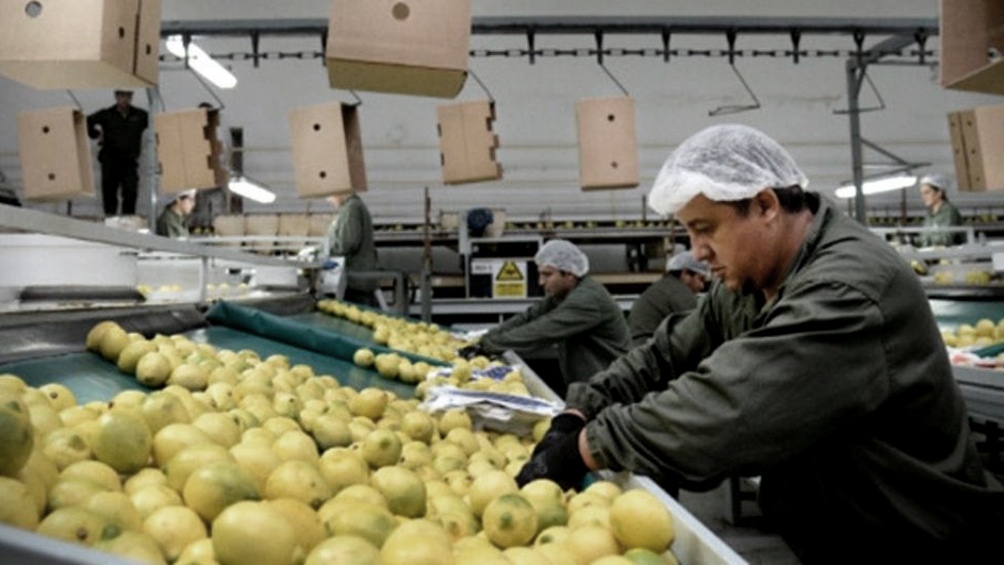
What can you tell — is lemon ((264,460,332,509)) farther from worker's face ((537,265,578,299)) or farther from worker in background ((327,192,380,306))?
worker in background ((327,192,380,306))

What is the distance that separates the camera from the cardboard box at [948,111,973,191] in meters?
4.81

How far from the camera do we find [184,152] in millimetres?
4008

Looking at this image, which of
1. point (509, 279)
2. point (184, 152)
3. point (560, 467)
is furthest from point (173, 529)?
point (509, 279)

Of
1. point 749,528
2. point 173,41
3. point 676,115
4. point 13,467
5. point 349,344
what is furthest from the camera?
point 676,115

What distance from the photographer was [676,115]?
13.5 meters

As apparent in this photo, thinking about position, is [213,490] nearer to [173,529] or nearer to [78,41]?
[173,529]

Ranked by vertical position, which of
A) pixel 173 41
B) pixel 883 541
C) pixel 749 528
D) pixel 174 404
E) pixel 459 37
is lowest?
pixel 749 528

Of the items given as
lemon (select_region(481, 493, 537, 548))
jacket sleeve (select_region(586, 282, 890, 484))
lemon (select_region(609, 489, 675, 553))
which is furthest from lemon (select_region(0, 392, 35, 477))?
jacket sleeve (select_region(586, 282, 890, 484))

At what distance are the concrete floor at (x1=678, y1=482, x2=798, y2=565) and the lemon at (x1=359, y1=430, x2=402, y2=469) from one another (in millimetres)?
2823

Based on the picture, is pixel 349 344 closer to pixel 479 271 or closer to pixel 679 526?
pixel 679 526

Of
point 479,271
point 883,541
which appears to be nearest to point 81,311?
point 883,541

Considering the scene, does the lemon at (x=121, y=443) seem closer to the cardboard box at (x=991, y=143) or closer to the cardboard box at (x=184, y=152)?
the cardboard box at (x=184, y=152)

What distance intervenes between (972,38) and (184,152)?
11.1 feet

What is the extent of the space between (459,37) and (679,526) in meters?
1.38
